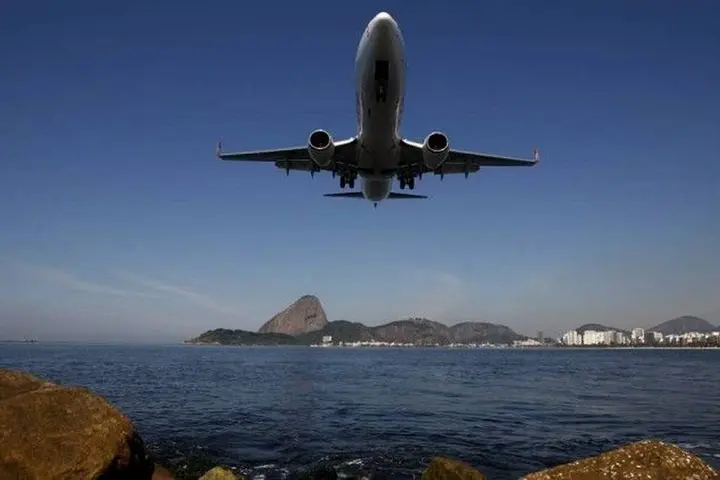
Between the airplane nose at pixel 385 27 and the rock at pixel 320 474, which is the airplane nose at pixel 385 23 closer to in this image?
the airplane nose at pixel 385 27

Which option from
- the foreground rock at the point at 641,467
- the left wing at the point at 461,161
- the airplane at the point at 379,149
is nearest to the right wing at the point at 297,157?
the airplane at the point at 379,149

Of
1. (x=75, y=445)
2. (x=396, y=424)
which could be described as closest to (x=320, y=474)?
(x=75, y=445)

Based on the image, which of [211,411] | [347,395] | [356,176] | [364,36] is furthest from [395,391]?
[364,36]

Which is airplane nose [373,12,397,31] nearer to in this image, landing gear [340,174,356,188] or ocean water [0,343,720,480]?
landing gear [340,174,356,188]

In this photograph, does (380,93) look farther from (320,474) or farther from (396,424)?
(396,424)

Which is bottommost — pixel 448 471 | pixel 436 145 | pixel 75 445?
pixel 448 471

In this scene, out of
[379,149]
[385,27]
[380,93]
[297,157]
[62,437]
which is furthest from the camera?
[297,157]

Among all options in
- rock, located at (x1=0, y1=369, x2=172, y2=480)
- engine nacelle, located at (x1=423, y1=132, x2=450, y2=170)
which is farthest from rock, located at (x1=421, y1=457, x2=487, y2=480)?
engine nacelle, located at (x1=423, y1=132, x2=450, y2=170)
